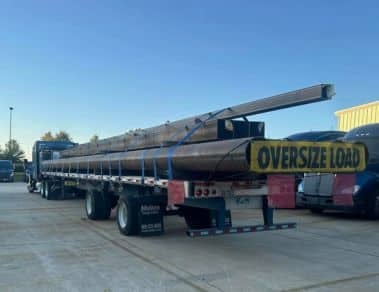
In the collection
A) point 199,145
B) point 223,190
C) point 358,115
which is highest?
point 358,115

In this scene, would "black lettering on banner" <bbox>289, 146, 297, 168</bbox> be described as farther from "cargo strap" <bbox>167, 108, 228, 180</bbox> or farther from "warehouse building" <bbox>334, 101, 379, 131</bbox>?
"warehouse building" <bbox>334, 101, 379, 131</bbox>

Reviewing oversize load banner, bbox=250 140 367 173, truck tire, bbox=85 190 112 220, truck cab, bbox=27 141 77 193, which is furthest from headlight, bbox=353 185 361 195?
truck cab, bbox=27 141 77 193

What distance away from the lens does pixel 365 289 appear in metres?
5.11

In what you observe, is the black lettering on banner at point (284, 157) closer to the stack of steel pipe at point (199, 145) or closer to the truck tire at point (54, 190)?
the stack of steel pipe at point (199, 145)

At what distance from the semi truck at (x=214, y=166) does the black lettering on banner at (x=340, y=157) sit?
21mm

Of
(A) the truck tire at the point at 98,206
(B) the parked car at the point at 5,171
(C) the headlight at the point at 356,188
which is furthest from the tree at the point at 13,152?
(C) the headlight at the point at 356,188

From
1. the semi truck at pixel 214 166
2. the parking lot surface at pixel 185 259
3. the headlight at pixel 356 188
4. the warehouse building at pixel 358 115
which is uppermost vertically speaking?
the warehouse building at pixel 358 115

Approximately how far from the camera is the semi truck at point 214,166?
17.7 feet

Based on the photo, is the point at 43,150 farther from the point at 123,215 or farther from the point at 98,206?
the point at 123,215

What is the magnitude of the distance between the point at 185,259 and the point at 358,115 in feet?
59.9

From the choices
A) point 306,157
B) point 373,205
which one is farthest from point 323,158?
point 373,205

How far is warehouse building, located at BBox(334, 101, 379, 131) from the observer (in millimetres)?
20625

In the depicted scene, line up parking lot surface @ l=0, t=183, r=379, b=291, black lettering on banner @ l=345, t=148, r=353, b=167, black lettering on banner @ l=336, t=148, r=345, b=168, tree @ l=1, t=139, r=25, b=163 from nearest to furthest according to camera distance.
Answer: parking lot surface @ l=0, t=183, r=379, b=291, black lettering on banner @ l=336, t=148, r=345, b=168, black lettering on banner @ l=345, t=148, r=353, b=167, tree @ l=1, t=139, r=25, b=163

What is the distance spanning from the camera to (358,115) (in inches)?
874
